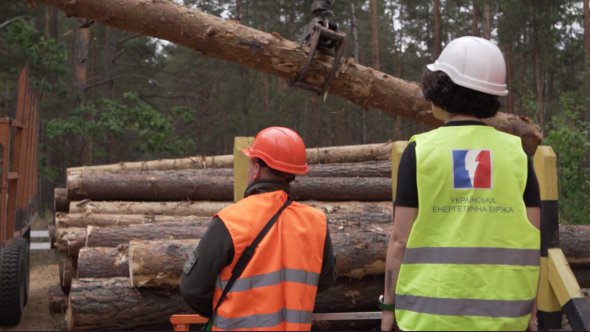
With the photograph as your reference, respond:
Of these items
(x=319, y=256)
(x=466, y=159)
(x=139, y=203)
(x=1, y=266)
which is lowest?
(x=1, y=266)

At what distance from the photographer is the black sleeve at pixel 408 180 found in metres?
2.69

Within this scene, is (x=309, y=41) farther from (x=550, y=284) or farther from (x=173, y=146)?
(x=173, y=146)

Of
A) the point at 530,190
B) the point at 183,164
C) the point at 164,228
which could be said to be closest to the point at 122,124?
the point at 183,164

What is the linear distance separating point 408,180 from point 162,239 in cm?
380

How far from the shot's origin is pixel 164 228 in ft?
20.9

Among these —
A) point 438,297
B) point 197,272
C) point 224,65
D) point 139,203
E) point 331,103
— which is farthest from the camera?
point 224,65

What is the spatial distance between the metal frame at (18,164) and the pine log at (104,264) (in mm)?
2898

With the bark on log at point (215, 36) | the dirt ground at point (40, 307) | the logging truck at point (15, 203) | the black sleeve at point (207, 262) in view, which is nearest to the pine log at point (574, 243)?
the bark on log at point (215, 36)

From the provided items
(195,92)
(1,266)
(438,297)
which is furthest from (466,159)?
(195,92)

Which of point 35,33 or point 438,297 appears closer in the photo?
point 438,297

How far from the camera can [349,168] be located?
10531mm

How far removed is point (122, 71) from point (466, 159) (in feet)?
105

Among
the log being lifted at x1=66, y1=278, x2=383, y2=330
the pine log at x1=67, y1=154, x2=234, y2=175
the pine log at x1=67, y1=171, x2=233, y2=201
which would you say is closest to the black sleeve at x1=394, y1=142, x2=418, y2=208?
the log being lifted at x1=66, y1=278, x2=383, y2=330

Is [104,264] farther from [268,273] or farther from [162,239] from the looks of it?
[268,273]
